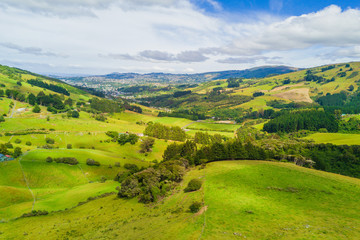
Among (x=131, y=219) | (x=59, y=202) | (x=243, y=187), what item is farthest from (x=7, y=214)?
(x=243, y=187)

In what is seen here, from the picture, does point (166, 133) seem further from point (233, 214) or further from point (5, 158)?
point (233, 214)

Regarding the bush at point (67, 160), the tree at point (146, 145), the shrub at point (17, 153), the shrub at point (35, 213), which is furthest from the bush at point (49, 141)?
the shrub at point (35, 213)

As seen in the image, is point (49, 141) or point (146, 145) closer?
point (49, 141)

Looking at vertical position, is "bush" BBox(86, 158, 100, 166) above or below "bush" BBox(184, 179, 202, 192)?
below

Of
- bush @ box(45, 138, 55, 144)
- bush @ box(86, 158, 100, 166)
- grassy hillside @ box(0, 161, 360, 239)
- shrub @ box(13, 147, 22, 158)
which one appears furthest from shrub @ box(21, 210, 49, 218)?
bush @ box(45, 138, 55, 144)

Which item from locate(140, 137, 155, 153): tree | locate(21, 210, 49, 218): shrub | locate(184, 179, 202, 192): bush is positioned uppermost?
locate(184, 179, 202, 192): bush

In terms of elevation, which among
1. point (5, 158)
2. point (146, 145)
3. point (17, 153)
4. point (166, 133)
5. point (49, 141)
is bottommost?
point (146, 145)

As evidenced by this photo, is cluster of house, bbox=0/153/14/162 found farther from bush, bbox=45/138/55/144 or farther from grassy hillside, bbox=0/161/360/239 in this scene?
grassy hillside, bbox=0/161/360/239

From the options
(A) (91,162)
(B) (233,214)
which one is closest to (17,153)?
(A) (91,162)

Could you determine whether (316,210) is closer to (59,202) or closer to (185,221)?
(185,221)

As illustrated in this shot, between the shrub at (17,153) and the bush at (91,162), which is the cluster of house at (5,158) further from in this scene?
the bush at (91,162)

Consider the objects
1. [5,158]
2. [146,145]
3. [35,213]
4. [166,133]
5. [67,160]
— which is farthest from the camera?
[166,133]
